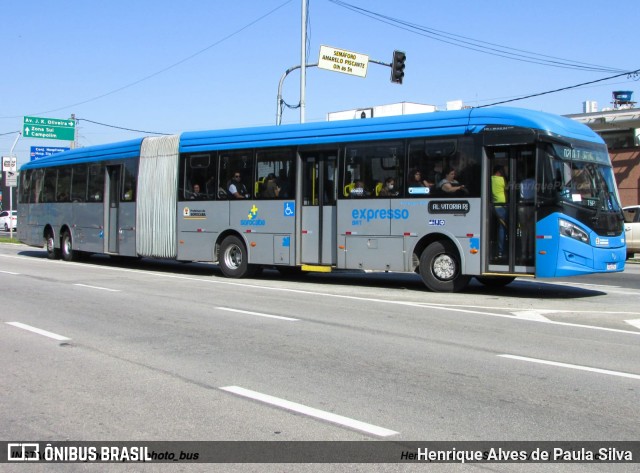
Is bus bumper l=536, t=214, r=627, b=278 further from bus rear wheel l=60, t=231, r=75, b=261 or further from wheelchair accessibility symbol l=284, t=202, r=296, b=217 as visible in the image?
bus rear wheel l=60, t=231, r=75, b=261

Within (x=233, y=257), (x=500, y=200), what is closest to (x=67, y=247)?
(x=233, y=257)

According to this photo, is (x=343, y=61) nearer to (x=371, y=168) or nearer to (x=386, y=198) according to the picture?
(x=371, y=168)

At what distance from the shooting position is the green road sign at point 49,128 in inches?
1677

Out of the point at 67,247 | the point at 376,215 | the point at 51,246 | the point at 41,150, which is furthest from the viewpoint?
the point at 41,150

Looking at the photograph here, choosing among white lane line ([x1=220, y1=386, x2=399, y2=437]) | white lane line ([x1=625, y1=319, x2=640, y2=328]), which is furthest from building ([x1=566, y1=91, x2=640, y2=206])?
white lane line ([x1=220, y1=386, x2=399, y2=437])

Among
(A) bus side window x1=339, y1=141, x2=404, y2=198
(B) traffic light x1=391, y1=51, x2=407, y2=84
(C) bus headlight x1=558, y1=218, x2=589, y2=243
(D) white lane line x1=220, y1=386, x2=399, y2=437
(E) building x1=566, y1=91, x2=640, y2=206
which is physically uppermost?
(B) traffic light x1=391, y1=51, x2=407, y2=84

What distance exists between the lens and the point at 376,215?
15055 mm

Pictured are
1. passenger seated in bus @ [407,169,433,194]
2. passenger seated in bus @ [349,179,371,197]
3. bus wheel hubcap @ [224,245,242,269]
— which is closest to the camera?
passenger seated in bus @ [407,169,433,194]

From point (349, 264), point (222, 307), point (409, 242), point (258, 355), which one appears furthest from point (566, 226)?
point (258, 355)

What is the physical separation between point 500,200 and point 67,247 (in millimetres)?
15946

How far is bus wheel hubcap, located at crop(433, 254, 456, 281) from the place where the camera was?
14125 mm

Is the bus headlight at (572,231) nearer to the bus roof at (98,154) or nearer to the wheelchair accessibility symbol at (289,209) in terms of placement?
the wheelchair accessibility symbol at (289,209)

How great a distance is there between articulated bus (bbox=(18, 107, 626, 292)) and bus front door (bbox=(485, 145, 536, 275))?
Result: 2 centimetres

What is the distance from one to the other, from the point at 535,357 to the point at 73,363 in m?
5.03
